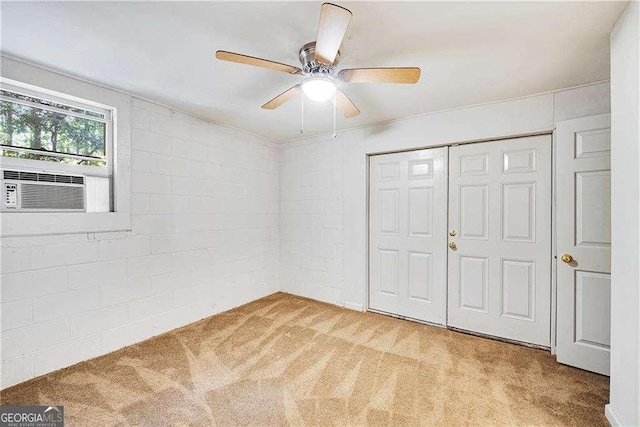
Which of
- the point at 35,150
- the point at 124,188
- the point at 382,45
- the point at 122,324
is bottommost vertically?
the point at 122,324

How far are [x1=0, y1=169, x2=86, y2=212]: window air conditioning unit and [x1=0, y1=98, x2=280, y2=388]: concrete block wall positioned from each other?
23cm

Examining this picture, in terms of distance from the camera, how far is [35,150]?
2.04 m

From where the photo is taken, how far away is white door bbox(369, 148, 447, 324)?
9.73 feet

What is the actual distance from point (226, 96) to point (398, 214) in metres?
2.21

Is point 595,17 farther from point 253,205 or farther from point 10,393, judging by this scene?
point 10,393

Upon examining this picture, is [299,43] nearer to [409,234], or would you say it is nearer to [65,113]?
[65,113]

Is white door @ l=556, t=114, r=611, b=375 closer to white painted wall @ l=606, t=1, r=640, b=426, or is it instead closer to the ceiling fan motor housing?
white painted wall @ l=606, t=1, r=640, b=426

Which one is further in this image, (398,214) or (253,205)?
(253,205)

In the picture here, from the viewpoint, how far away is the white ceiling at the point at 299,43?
4.77ft

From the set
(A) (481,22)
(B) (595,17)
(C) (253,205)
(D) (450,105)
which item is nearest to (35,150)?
(C) (253,205)

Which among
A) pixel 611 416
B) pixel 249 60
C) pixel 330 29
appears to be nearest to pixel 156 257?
pixel 249 60

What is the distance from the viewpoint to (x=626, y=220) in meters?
1.42

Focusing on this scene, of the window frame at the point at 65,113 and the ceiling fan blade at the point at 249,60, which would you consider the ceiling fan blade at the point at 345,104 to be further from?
the window frame at the point at 65,113


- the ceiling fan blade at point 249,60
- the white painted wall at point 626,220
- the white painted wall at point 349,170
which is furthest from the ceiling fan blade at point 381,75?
the white painted wall at point 349,170
